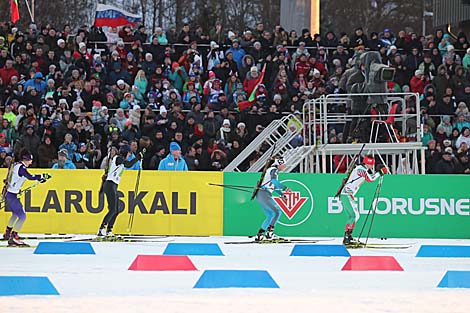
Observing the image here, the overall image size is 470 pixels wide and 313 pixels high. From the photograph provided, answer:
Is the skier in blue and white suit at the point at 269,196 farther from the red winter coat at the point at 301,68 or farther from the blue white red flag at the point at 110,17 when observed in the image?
the blue white red flag at the point at 110,17

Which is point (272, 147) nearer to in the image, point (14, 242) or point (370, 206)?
point (370, 206)

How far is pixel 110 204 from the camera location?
19.5 metres

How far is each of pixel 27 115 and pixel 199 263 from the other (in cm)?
981

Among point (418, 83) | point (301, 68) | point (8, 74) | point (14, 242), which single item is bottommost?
point (14, 242)

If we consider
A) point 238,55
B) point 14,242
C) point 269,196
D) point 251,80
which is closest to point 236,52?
point 238,55

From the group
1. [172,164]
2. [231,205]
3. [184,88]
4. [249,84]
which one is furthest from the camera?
[249,84]

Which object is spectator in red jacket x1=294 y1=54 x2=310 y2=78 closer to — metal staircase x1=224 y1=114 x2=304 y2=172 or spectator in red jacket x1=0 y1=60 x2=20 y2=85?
metal staircase x1=224 y1=114 x2=304 y2=172

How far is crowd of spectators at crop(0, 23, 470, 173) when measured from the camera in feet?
75.3

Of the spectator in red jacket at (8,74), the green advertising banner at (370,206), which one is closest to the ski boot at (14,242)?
the green advertising banner at (370,206)

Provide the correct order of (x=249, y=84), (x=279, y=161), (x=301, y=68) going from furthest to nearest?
1. (x=301, y=68)
2. (x=249, y=84)
3. (x=279, y=161)

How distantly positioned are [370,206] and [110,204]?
19.4ft

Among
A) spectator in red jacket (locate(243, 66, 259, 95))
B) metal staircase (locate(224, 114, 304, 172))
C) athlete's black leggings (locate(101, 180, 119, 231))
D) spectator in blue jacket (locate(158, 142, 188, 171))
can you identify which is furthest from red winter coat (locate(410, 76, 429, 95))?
athlete's black leggings (locate(101, 180, 119, 231))

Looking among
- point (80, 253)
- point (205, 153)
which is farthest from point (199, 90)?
point (80, 253)

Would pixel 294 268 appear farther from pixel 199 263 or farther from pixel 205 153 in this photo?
pixel 205 153
